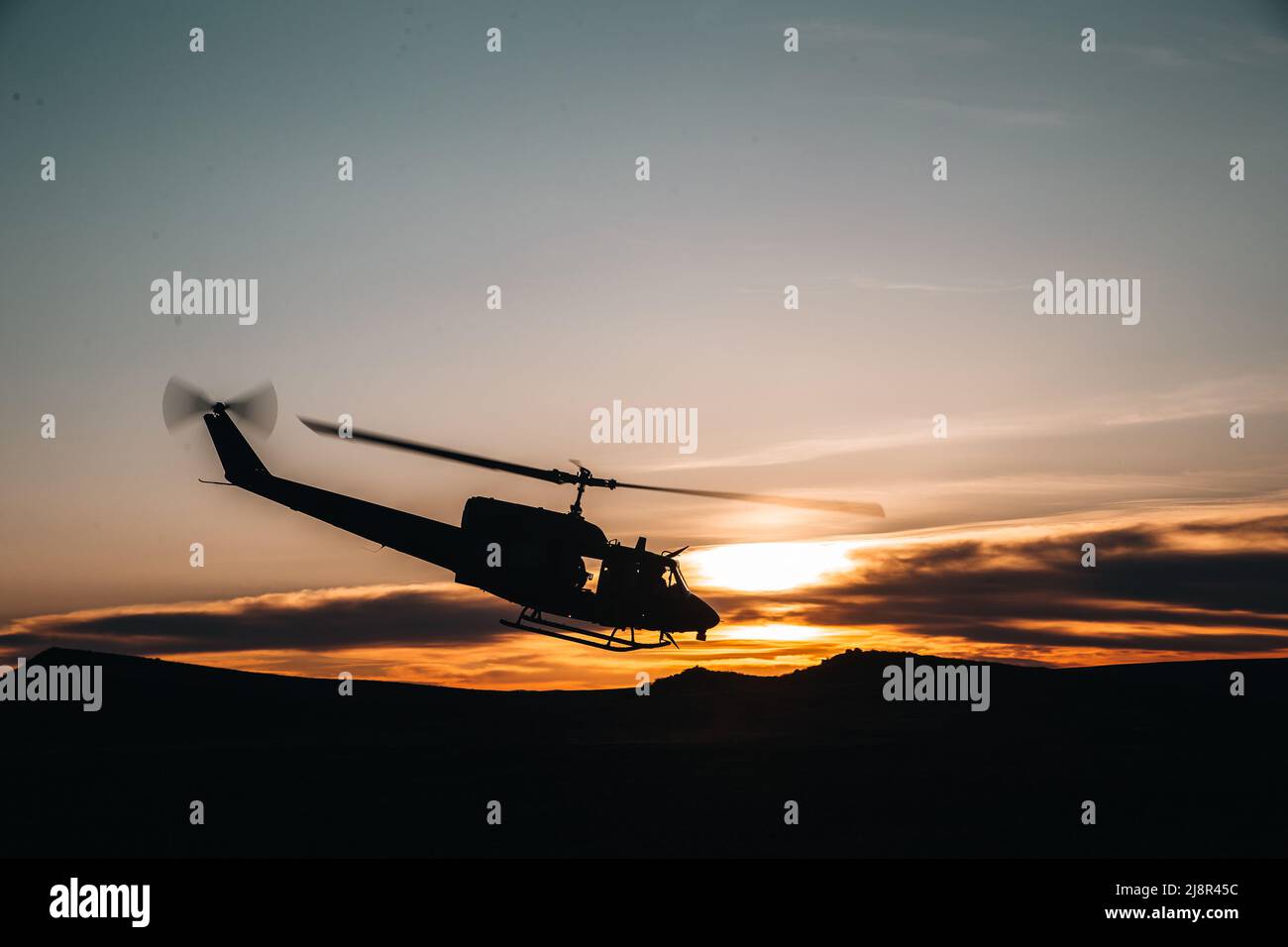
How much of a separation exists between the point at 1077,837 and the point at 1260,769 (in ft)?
54.2

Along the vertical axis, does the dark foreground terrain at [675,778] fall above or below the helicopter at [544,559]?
below

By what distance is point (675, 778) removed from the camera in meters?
46.6

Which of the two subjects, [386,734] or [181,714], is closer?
[386,734]

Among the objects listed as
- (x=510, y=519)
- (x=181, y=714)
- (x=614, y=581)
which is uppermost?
(x=510, y=519)

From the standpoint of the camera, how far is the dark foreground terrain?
39625 millimetres

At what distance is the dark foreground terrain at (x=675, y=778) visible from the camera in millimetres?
39625

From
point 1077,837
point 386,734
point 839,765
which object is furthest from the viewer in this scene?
point 386,734

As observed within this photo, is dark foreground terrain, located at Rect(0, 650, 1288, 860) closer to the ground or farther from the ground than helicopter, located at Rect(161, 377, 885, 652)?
closer to the ground

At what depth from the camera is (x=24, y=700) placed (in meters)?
77.6

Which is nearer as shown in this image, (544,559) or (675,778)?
(544,559)

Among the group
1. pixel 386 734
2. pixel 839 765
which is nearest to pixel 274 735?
pixel 386 734

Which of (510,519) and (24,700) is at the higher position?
(510,519)
